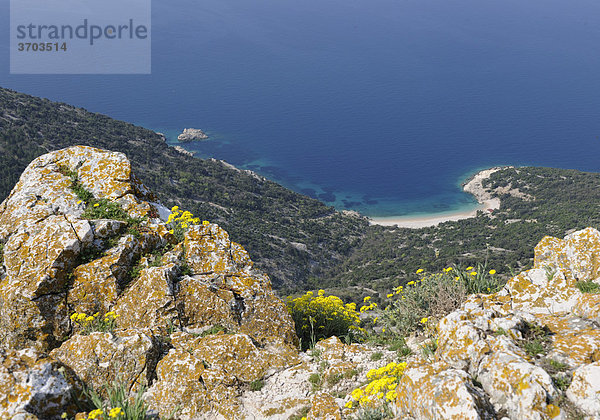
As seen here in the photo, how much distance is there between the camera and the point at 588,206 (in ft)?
206

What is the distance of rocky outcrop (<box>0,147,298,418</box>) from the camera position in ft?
21.1

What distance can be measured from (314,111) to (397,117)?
29063 millimetres

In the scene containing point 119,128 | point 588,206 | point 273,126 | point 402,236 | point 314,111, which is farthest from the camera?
point 314,111

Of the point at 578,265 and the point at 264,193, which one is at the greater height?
the point at 578,265

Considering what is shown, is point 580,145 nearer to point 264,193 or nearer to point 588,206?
point 588,206

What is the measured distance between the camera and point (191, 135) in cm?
11975

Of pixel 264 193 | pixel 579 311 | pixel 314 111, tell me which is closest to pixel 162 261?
pixel 579 311

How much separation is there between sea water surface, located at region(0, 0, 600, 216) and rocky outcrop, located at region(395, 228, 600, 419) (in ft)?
278

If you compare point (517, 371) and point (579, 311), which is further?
point (579, 311)

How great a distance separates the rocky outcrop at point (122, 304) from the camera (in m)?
6.43

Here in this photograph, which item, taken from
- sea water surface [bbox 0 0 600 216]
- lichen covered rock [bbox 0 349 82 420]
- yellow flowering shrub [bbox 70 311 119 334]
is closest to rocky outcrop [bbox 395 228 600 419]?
lichen covered rock [bbox 0 349 82 420]

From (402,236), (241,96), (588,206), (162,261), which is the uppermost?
(241,96)

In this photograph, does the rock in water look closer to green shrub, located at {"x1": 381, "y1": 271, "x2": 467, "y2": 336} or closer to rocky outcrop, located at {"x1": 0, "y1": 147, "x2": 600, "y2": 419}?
rocky outcrop, located at {"x1": 0, "y1": 147, "x2": 600, "y2": 419}

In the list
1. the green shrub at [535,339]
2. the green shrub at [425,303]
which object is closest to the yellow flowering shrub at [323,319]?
the green shrub at [425,303]
